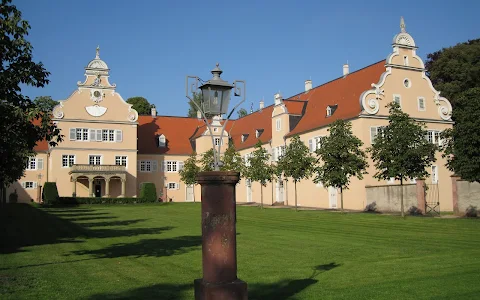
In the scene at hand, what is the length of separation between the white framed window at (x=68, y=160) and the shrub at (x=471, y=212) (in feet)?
133

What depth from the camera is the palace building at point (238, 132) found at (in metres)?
40.1

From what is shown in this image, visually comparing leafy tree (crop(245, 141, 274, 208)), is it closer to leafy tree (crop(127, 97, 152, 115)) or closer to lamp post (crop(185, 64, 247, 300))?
lamp post (crop(185, 64, 247, 300))

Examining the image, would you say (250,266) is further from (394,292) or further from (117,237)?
(117,237)

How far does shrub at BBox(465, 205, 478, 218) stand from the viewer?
27344 millimetres

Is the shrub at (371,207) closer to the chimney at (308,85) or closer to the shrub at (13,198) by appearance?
the chimney at (308,85)

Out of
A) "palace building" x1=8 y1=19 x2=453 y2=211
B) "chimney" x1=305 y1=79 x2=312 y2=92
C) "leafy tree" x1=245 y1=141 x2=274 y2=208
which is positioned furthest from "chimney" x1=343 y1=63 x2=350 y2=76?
"leafy tree" x1=245 y1=141 x2=274 y2=208

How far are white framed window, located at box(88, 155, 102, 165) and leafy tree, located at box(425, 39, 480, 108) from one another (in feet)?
117

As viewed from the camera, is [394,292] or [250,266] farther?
[250,266]

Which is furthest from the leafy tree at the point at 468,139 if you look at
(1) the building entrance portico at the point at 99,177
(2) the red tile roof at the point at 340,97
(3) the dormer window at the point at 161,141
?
(3) the dormer window at the point at 161,141

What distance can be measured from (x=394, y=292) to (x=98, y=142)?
1973 inches

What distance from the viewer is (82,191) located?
5509 centimetres

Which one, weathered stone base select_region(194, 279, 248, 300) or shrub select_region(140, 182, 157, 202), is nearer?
weathered stone base select_region(194, 279, 248, 300)

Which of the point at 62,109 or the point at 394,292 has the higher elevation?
the point at 62,109

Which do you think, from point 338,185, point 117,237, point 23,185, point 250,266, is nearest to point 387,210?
point 338,185
